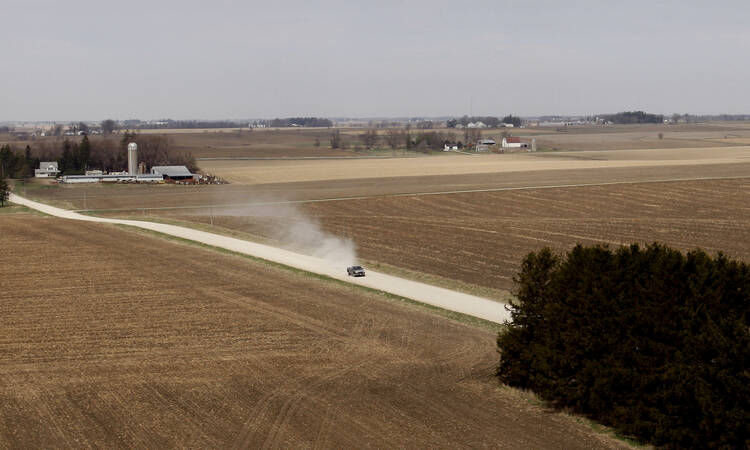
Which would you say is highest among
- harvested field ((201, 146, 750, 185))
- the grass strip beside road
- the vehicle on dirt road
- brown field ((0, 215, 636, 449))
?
harvested field ((201, 146, 750, 185))

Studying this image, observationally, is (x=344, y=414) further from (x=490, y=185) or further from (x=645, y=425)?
(x=490, y=185)

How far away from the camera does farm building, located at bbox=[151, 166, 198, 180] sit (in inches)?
5192

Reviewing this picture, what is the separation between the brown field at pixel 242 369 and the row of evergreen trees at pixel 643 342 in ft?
4.05

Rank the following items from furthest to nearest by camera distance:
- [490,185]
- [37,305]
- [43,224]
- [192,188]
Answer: [192,188]
[490,185]
[43,224]
[37,305]

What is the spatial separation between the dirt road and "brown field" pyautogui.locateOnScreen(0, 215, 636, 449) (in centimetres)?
201

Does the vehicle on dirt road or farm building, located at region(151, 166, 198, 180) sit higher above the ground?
farm building, located at region(151, 166, 198, 180)

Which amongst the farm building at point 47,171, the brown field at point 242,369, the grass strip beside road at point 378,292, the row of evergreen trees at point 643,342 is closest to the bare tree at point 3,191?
the grass strip beside road at point 378,292

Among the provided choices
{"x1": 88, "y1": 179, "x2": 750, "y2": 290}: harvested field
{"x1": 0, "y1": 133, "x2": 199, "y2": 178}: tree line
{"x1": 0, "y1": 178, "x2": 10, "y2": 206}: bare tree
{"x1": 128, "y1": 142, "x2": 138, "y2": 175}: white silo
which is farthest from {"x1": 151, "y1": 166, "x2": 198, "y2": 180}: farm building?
{"x1": 88, "y1": 179, "x2": 750, "y2": 290}: harvested field

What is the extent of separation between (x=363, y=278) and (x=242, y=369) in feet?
66.5

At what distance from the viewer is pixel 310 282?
2029 inches

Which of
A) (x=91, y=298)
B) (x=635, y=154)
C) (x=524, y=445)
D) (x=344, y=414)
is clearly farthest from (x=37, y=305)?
(x=635, y=154)

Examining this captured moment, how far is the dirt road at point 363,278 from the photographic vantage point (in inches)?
1756

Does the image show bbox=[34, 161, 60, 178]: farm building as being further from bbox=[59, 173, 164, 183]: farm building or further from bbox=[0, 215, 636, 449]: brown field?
bbox=[0, 215, 636, 449]: brown field

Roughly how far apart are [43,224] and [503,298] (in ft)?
162
